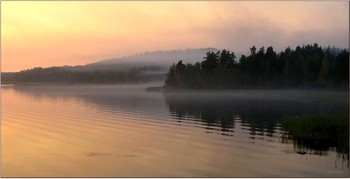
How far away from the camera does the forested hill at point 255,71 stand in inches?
5207

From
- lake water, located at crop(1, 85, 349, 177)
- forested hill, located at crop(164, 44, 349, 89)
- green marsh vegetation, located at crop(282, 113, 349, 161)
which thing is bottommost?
lake water, located at crop(1, 85, 349, 177)

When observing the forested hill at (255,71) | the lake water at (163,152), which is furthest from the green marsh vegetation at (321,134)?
the forested hill at (255,71)

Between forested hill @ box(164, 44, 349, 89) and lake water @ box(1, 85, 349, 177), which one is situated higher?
forested hill @ box(164, 44, 349, 89)

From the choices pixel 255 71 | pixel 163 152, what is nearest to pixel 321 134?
pixel 163 152

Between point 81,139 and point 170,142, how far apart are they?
800cm

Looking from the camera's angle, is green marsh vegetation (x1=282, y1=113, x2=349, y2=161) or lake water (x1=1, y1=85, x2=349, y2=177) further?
green marsh vegetation (x1=282, y1=113, x2=349, y2=161)

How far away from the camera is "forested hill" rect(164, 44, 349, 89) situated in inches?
5207

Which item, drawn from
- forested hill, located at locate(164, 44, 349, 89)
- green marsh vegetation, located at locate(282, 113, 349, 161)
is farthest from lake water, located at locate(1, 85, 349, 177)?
forested hill, located at locate(164, 44, 349, 89)

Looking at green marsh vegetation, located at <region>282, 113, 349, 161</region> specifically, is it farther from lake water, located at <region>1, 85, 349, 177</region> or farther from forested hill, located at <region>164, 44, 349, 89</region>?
forested hill, located at <region>164, 44, 349, 89</region>

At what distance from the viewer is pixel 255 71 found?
14925 cm

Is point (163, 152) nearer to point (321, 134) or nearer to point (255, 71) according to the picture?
point (321, 134)

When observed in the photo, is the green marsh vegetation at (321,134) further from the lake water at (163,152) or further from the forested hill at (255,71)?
the forested hill at (255,71)

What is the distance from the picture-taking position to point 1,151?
28312mm

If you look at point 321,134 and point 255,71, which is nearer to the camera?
point 321,134
